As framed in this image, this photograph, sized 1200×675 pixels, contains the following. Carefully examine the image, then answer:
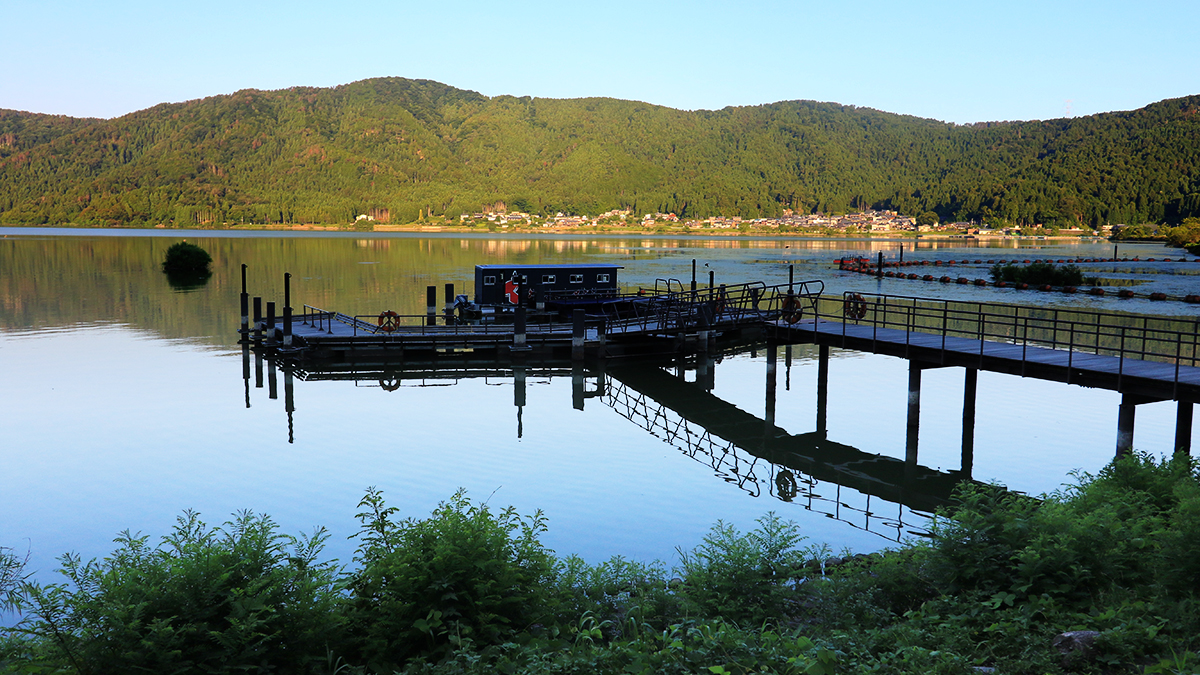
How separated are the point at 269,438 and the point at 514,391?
8.52 metres

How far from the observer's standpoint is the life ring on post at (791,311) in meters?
26.7

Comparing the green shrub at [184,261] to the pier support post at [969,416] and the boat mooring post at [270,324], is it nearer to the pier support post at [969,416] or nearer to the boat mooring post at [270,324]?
the boat mooring post at [270,324]

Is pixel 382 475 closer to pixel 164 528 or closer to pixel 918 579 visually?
pixel 164 528

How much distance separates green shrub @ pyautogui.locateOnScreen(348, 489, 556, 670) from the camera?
776 cm

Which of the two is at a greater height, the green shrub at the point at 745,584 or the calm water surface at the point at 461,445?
the green shrub at the point at 745,584

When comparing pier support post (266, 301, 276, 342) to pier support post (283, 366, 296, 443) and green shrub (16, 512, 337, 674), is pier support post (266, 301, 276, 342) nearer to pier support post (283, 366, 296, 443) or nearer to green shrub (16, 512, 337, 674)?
pier support post (283, 366, 296, 443)

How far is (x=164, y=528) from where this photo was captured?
15172 mm

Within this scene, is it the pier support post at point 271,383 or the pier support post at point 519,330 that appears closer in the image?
the pier support post at point 271,383

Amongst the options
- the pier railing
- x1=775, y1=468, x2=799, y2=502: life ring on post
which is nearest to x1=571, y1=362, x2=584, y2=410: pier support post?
the pier railing

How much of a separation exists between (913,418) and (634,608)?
13750 millimetres

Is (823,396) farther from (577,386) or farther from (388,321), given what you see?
(388,321)

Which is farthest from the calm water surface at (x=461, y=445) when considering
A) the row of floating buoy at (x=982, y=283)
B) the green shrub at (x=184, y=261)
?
the green shrub at (x=184, y=261)

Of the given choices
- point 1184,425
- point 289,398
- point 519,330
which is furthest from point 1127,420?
point 289,398

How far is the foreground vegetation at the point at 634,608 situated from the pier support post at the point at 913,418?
935 centimetres
